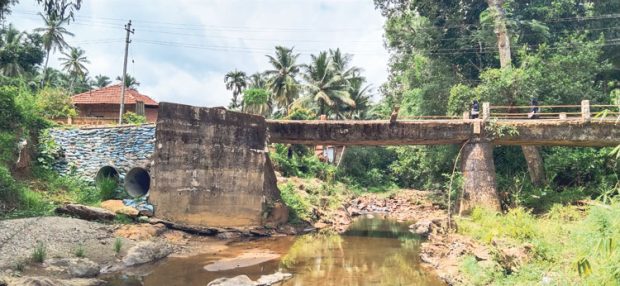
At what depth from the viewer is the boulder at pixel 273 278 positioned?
961 centimetres

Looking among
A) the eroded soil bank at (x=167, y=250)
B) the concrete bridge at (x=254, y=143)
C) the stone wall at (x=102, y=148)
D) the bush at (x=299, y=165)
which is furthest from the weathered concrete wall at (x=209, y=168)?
the bush at (x=299, y=165)

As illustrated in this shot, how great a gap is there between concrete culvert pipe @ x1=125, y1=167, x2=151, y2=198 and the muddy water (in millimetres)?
4313

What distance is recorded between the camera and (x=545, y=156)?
2088 cm

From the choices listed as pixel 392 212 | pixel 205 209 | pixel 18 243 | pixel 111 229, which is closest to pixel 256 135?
pixel 205 209

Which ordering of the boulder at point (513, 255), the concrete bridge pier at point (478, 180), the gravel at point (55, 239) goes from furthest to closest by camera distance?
1. the concrete bridge pier at point (478, 180)
2. the gravel at point (55, 239)
3. the boulder at point (513, 255)

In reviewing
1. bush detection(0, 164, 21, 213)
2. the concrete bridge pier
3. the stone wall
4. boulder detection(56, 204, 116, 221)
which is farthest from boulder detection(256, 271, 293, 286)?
the concrete bridge pier

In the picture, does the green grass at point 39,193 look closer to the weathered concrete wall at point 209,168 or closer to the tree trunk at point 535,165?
the weathered concrete wall at point 209,168

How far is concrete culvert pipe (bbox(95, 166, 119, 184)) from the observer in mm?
15594

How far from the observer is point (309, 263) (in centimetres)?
1222

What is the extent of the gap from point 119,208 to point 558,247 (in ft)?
42.0

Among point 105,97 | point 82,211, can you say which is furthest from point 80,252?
point 105,97

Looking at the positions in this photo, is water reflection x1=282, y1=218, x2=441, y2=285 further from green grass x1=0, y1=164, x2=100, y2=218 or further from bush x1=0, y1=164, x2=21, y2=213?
bush x1=0, y1=164, x2=21, y2=213

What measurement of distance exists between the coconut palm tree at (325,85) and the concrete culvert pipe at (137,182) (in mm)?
19574

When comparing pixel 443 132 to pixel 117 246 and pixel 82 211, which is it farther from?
pixel 82 211
